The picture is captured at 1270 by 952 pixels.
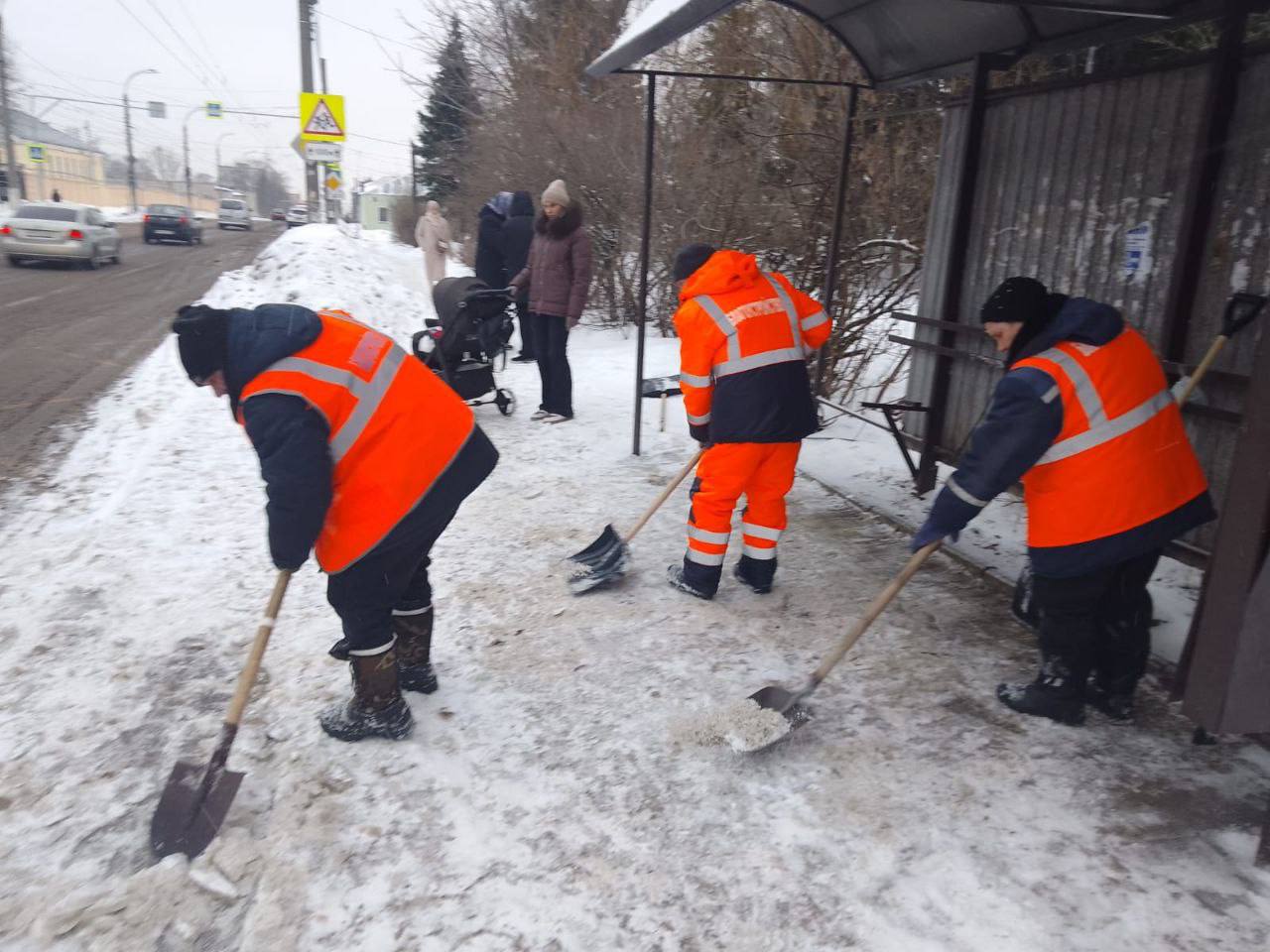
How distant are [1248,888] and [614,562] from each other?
8.67ft

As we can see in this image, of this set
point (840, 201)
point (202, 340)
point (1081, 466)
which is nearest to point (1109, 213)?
point (1081, 466)

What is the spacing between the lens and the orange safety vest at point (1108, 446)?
2795 mm

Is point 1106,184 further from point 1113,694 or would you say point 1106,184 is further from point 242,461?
point 242,461

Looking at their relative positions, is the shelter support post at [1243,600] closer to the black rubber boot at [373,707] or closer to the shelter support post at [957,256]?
the black rubber boot at [373,707]

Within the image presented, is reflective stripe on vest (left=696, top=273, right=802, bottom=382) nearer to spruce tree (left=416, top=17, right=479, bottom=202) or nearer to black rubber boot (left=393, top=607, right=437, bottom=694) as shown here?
black rubber boot (left=393, top=607, right=437, bottom=694)

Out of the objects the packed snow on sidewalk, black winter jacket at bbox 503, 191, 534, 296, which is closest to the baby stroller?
black winter jacket at bbox 503, 191, 534, 296

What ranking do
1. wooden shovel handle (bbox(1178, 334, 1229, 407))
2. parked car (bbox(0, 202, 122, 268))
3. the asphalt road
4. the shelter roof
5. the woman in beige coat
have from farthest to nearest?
parked car (bbox(0, 202, 122, 268))
the woman in beige coat
the asphalt road
the shelter roof
wooden shovel handle (bbox(1178, 334, 1229, 407))

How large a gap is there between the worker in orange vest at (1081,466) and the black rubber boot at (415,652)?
1.75m

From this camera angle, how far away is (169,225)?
1147 inches

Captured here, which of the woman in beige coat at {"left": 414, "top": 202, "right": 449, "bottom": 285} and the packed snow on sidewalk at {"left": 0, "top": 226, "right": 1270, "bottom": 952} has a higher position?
the woman in beige coat at {"left": 414, "top": 202, "right": 449, "bottom": 285}

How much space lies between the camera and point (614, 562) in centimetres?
430

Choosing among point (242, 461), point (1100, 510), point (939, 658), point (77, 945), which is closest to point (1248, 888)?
point (1100, 510)

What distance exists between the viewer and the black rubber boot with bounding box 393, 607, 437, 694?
10.8 feet

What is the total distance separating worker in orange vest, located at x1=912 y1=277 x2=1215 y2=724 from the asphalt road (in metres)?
5.54
